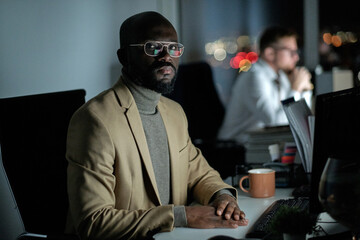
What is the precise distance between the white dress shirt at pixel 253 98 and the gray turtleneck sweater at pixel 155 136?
220cm

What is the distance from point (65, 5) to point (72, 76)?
15.1 inches

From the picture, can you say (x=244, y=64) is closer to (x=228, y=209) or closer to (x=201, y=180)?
(x=201, y=180)

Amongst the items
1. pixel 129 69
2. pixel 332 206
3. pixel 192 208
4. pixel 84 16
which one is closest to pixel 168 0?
pixel 84 16

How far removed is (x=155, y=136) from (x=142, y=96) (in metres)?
0.15

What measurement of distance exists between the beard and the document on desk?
524mm

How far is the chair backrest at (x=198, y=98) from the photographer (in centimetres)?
374

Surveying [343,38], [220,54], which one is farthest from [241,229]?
[343,38]

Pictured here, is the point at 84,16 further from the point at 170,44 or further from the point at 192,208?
the point at 192,208

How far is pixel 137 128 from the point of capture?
64.6 inches

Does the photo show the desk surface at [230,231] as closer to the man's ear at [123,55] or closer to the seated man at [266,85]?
the man's ear at [123,55]

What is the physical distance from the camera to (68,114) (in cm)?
179

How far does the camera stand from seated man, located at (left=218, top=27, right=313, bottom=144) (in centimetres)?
392

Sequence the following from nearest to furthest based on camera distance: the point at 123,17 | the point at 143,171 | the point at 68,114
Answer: the point at 143,171, the point at 68,114, the point at 123,17

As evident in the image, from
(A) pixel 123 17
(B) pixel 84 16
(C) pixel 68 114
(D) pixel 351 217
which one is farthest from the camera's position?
(A) pixel 123 17
